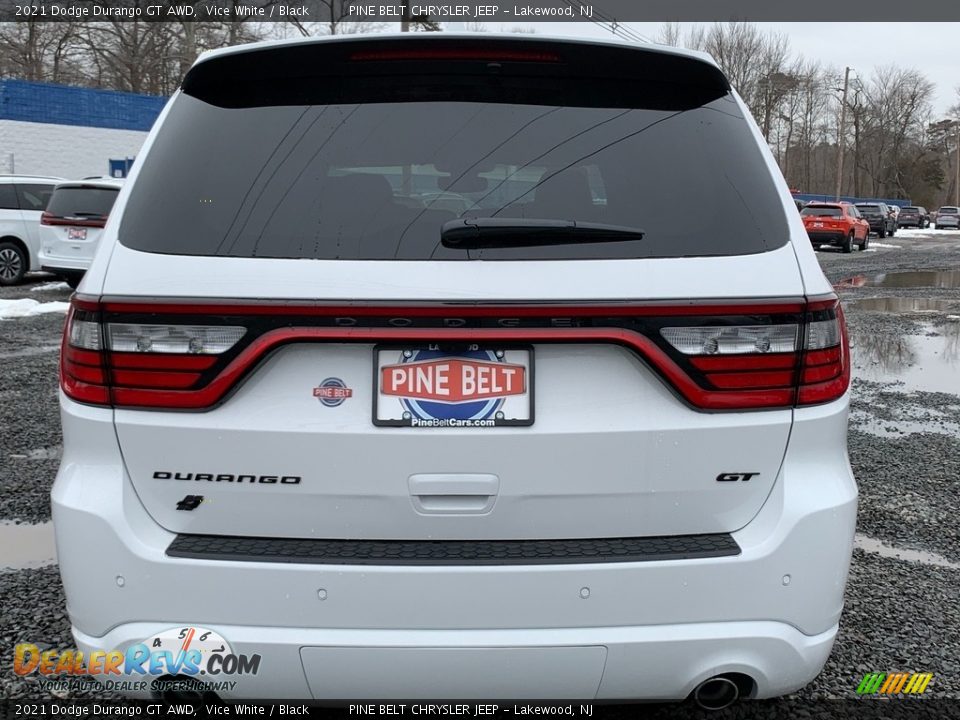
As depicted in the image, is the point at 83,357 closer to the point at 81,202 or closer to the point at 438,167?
the point at 438,167

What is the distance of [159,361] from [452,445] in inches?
27.0

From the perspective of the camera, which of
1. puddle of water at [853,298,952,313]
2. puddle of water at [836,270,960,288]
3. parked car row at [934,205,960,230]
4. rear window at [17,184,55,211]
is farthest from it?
parked car row at [934,205,960,230]

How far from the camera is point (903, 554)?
13.5ft

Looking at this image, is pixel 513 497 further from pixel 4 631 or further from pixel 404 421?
pixel 4 631

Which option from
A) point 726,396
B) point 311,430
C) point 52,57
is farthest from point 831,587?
point 52,57

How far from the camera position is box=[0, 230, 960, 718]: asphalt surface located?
289 cm

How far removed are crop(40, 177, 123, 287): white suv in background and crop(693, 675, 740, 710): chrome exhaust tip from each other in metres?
13.5

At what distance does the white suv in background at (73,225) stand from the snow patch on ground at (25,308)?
1.34m

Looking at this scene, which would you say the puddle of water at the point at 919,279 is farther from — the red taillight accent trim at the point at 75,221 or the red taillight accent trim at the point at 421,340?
the red taillight accent trim at the point at 421,340

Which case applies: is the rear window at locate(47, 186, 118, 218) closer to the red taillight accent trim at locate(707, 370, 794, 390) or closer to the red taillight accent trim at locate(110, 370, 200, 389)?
the red taillight accent trim at locate(110, 370, 200, 389)

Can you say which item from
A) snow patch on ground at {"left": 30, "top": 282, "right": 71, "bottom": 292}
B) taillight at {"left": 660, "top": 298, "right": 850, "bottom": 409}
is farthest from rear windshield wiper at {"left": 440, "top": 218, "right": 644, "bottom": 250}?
snow patch on ground at {"left": 30, "top": 282, "right": 71, "bottom": 292}

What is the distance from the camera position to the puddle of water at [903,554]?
4.01 metres

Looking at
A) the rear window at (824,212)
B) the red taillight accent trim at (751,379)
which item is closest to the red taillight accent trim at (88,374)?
the red taillight accent trim at (751,379)

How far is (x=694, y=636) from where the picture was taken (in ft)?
6.51
